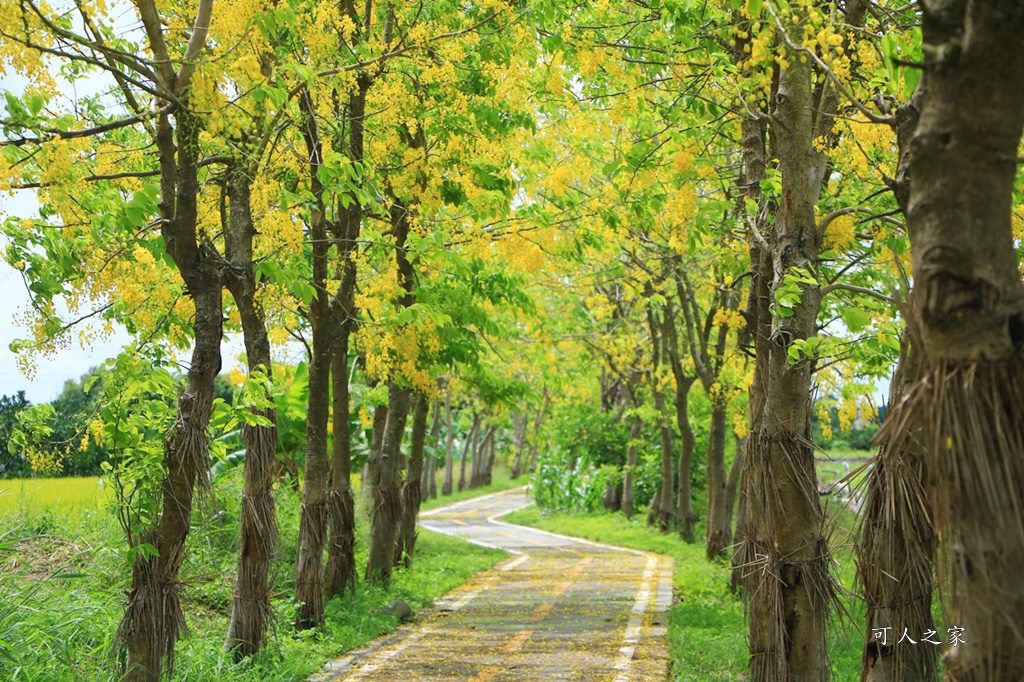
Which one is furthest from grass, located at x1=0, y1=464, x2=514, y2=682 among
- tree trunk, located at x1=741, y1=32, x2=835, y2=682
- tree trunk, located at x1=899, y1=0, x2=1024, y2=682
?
tree trunk, located at x1=899, y1=0, x2=1024, y2=682

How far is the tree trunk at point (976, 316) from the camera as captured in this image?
10.3ft

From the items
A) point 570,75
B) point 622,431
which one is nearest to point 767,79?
point 570,75

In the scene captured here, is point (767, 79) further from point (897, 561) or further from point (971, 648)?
point (971, 648)

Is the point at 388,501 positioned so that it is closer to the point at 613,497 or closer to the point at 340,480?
the point at 340,480

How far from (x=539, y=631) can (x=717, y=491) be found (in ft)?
22.7

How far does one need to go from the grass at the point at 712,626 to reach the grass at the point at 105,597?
333 cm

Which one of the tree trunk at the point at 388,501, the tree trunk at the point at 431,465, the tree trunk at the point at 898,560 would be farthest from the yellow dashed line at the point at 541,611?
the tree trunk at the point at 431,465

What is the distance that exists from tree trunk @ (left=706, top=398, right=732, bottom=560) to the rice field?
999 centimetres

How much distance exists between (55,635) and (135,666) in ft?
3.37

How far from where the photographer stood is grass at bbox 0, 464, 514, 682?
699cm

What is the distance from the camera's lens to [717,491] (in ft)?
56.9

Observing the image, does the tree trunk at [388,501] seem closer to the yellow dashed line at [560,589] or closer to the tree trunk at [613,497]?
the yellow dashed line at [560,589]

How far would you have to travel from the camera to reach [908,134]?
4812 millimetres

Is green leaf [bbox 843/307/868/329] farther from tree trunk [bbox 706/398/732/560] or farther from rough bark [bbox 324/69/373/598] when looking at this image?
tree trunk [bbox 706/398/732/560]
